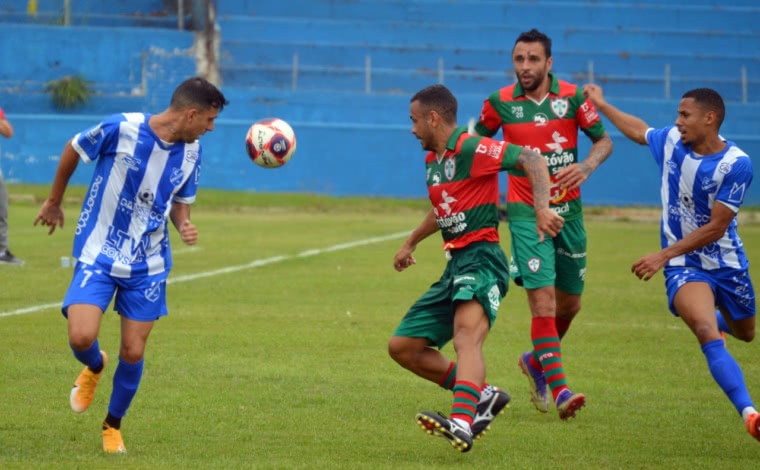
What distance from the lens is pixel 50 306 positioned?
12.5 meters

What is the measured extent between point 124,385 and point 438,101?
238 centimetres

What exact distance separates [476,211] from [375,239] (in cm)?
1413

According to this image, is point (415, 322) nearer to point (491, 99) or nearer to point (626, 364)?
point (491, 99)

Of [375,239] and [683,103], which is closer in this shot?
[683,103]

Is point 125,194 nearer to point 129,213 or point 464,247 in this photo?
point 129,213

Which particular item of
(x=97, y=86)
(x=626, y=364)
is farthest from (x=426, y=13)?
(x=626, y=364)

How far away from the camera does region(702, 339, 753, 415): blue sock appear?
7035 millimetres

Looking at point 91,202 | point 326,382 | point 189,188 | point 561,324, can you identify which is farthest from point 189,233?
point 561,324

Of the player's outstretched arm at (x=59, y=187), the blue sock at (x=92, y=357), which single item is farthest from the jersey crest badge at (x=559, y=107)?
the blue sock at (x=92, y=357)

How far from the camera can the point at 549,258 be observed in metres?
8.34

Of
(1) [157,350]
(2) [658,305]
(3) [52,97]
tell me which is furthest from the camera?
(3) [52,97]

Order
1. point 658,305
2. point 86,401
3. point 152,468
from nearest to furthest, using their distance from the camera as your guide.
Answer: point 152,468 → point 86,401 → point 658,305

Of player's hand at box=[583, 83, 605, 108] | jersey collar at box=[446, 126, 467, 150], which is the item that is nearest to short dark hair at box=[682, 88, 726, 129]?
player's hand at box=[583, 83, 605, 108]

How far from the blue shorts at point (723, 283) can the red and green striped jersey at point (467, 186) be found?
1233 mm
